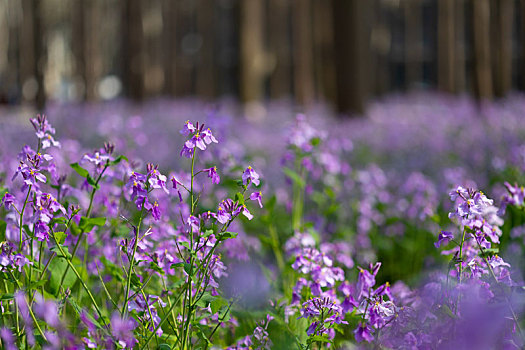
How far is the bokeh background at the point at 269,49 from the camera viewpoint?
1073cm

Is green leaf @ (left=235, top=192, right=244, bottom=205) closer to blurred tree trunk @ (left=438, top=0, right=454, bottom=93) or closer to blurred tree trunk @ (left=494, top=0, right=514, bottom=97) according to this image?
blurred tree trunk @ (left=494, top=0, right=514, bottom=97)

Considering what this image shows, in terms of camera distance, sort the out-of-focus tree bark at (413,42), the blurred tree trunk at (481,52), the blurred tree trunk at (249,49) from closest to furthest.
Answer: the blurred tree trunk at (481,52) < the blurred tree trunk at (249,49) < the out-of-focus tree bark at (413,42)

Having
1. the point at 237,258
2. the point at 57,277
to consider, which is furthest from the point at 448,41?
the point at 57,277

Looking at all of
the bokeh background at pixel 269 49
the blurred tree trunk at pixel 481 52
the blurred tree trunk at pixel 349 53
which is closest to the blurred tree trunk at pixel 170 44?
the bokeh background at pixel 269 49

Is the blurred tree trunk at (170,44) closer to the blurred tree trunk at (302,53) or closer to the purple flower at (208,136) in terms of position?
the blurred tree trunk at (302,53)

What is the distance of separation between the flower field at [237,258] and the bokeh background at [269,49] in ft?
17.6

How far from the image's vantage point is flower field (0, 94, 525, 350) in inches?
73.6

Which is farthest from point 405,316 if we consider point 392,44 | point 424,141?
point 392,44

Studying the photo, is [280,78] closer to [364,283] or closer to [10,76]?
[10,76]

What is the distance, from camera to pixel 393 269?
4.50 m

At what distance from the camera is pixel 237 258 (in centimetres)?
327

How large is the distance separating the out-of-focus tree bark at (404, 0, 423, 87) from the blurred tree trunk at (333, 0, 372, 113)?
811 inches

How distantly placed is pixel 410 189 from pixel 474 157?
1366mm

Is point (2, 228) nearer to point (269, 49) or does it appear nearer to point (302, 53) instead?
point (302, 53)
